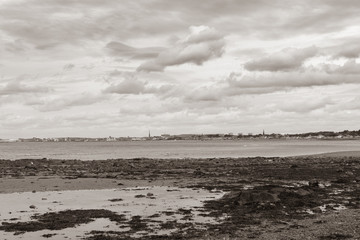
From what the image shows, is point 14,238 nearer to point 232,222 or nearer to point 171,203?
point 232,222

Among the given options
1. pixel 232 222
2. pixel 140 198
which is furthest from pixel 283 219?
pixel 140 198

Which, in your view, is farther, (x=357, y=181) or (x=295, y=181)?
(x=295, y=181)

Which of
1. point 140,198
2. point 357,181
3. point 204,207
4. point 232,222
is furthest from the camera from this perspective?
point 357,181

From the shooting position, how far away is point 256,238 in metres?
14.2

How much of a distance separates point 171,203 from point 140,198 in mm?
2622

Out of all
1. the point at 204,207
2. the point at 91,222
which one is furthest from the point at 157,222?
the point at 204,207

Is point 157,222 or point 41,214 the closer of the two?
point 157,222

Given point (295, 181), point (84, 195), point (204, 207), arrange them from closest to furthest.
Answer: point (204, 207)
point (84, 195)
point (295, 181)

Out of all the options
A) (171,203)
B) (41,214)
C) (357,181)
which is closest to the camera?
(41,214)

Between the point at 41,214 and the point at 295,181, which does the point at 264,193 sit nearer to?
the point at 41,214

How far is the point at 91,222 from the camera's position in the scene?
1709 cm

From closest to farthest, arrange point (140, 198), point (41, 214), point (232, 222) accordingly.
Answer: point (232, 222)
point (41, 214)
point (140, 198)

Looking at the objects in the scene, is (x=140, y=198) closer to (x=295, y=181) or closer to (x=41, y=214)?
(x=41, y=214)

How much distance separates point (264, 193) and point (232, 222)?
190 inches
